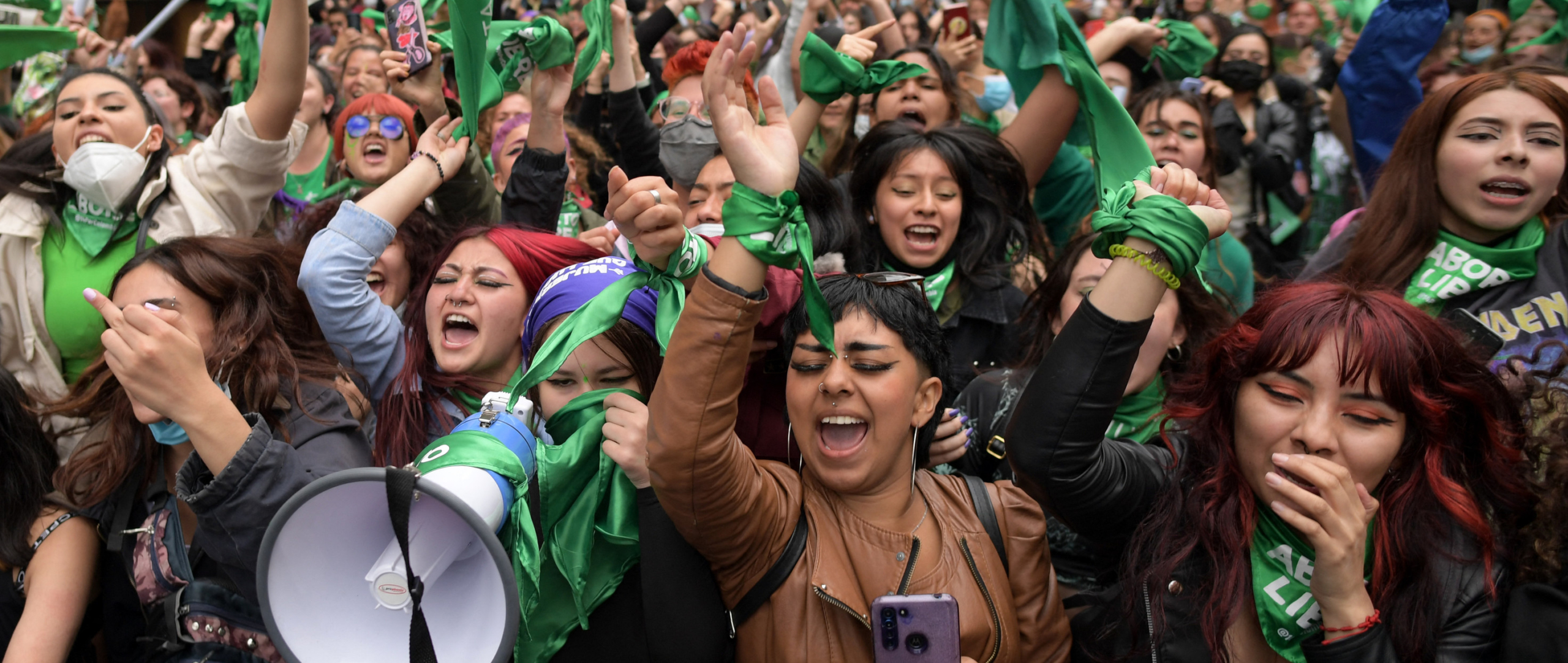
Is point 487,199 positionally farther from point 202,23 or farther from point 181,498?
point 202,23

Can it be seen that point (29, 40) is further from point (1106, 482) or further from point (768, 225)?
point (1106, 482)

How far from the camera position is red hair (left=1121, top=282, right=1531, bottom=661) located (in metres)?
1.99

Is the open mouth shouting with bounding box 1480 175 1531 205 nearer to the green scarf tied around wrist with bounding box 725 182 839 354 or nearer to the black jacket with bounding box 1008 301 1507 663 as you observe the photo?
the black jacket with bounding box 1008 301 1507 663

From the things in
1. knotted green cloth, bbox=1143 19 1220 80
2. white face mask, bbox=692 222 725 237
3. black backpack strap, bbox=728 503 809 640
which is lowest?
black backpack strap, bbox=728 503 809 640

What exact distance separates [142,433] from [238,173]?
107 centimetres

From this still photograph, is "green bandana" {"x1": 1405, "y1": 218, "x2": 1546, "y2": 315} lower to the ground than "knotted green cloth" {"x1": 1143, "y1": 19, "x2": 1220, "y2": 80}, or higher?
lower

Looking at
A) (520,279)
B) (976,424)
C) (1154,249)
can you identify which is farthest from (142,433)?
(1154,249)

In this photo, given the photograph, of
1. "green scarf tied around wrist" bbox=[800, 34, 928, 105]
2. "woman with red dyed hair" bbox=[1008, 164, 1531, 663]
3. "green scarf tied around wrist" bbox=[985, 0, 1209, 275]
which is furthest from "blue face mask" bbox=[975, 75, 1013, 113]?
"woman with red dyed hair" bbox=[1008, 164, 1531, 663]

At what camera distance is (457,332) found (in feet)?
8.89

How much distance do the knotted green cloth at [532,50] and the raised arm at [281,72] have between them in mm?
545

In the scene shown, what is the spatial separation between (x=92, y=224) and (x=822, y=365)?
2598 mm

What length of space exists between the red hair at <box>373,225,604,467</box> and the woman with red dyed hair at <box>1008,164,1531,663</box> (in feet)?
4.52

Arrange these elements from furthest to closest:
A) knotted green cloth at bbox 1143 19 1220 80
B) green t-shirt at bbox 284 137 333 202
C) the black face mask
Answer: the black face mask < green t-shirt at bbox 284 137 333 202 < knotted green cloth at bbox 1143 19 1220 80

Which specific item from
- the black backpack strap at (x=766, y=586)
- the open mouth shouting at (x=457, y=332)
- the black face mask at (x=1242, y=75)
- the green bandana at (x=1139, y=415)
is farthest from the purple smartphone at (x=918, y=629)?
the black face mask at (x=1242, y=75)
